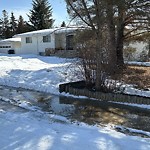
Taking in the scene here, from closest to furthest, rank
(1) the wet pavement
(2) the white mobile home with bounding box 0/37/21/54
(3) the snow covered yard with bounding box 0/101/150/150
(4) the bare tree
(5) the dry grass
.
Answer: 1. (3) the snow covered yard with bounding box 0/101/150/150
2. (1) the wet pavement
3. (4) the bare tree
4. (5) the dry grass
5. (2) the white mobile home with bounding box 0/37/21/54

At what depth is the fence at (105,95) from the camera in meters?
10.8

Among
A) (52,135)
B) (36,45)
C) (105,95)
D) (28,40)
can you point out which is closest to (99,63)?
(105,95)

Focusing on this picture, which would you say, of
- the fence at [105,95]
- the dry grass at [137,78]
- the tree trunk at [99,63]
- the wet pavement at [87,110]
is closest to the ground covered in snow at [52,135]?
the wet pavement at [87,110]

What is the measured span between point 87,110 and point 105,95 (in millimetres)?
1810

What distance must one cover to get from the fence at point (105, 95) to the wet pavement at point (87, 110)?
0.37 m

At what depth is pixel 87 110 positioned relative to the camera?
10.1 metres

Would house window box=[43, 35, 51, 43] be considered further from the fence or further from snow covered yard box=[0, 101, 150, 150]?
snow covered yard box=[0, 101, 150, 150]

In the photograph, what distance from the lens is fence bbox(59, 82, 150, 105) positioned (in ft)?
35.4

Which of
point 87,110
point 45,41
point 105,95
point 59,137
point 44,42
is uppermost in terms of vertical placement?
point 45,41

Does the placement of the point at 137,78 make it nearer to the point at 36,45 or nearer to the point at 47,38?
the point at 47,38

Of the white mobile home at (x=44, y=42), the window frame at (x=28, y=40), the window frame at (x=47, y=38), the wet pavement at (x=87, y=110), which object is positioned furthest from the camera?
the window frame at (x=28, y=40)

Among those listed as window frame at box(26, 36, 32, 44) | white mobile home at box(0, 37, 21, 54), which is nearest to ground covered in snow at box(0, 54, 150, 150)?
window frame at box(26, 36, 32, 44)

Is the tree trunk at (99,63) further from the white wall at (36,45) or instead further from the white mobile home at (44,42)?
the white wall at (36,45)

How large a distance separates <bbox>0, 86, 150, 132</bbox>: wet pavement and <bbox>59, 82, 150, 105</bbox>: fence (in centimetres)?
37
